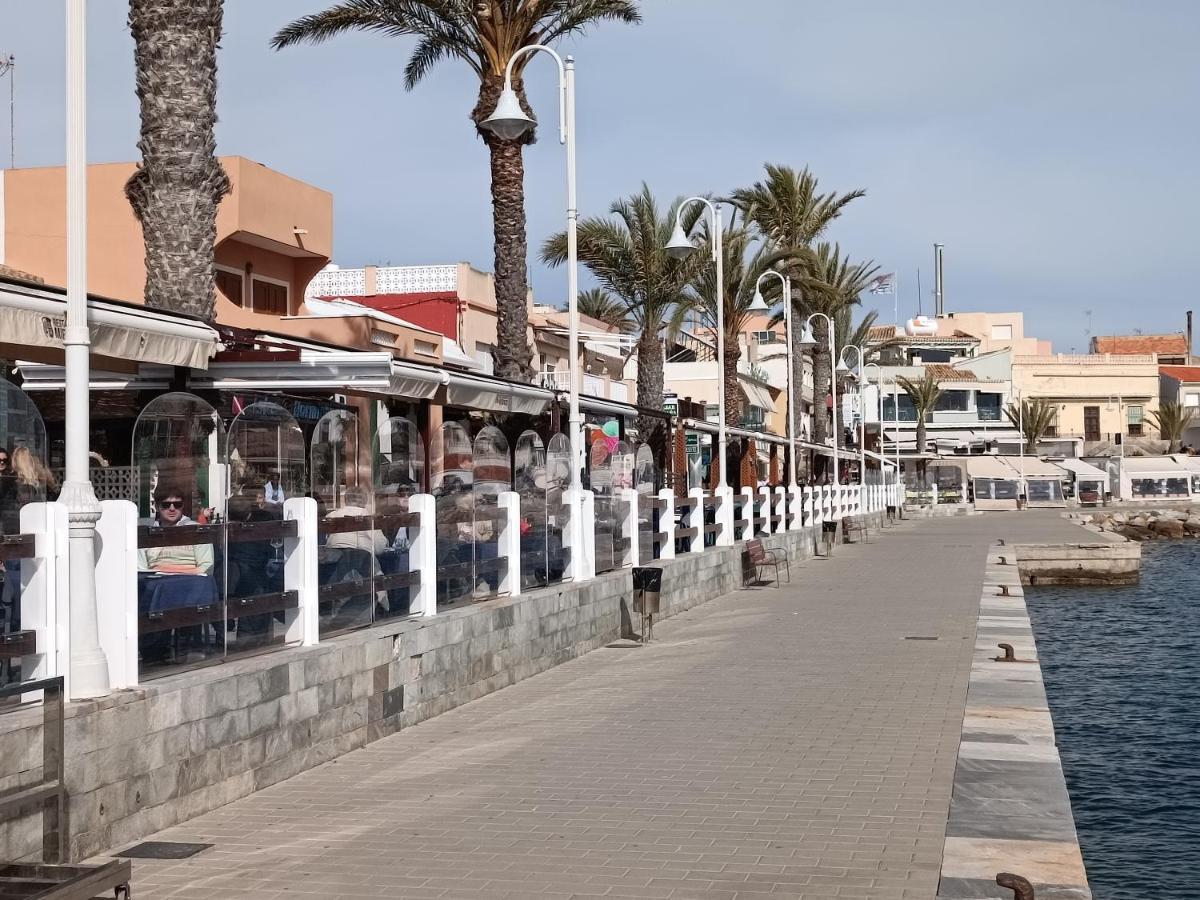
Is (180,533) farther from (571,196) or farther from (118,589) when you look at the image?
(571,196)

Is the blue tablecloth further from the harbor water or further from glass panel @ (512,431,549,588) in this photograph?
the harbor water

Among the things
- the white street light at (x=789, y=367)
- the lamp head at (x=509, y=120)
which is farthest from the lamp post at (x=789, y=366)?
the lamp head at (x=509, y=120)

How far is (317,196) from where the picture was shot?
30.6m

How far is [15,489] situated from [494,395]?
10346mm

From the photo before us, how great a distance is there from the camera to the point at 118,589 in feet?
24.1

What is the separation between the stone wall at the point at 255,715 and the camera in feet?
21.7

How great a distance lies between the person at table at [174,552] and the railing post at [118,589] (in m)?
0.26

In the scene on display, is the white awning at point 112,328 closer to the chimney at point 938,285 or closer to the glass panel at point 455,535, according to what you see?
the glass panel at point 455,535

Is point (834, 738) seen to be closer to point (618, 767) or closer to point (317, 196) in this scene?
point (618, 767)

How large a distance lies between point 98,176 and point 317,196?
4.45 metres

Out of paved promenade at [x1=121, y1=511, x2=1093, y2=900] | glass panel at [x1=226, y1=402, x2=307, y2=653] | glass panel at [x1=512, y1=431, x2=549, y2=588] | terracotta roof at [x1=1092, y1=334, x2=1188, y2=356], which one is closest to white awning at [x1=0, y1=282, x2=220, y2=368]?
glass panel at [x1=226, y1=402, x2=307, y2=653]

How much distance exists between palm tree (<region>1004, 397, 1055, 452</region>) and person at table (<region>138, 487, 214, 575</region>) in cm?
9159

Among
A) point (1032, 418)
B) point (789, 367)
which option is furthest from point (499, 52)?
point (1032, 418)

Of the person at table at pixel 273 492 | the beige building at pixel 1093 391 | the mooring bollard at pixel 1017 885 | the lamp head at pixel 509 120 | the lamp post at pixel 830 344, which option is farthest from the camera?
the beige building at pixel 1093 391
